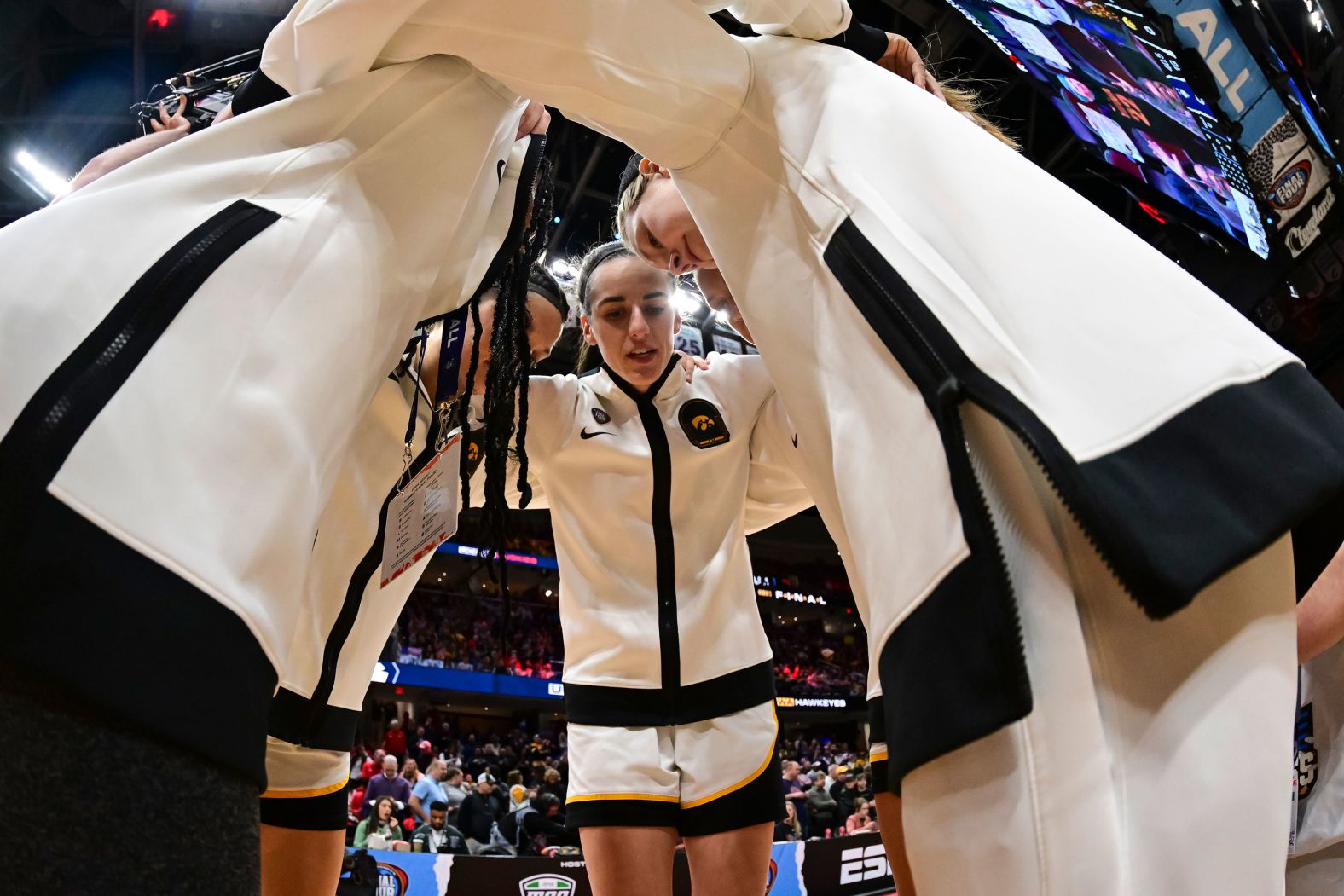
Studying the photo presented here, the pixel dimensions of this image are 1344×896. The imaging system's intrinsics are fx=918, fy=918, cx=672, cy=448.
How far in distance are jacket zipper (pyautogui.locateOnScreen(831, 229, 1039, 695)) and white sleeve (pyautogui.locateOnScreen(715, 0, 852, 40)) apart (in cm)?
31

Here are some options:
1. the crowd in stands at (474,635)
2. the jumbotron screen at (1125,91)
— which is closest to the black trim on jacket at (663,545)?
the jumbotron screen at (1125,91)

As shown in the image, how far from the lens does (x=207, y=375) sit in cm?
65

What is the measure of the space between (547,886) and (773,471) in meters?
3.02

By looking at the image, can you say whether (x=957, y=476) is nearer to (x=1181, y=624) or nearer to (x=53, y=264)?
(x=1181, y=624)

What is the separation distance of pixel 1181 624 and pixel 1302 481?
115 millimetres

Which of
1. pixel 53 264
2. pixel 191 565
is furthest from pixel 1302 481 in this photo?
pixel 53 264

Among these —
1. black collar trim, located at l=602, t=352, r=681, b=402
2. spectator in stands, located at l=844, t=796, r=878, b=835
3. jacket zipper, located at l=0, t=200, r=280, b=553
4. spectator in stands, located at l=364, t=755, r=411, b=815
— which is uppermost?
jacket zipper, located at l=0, t=200, r=280, b=553

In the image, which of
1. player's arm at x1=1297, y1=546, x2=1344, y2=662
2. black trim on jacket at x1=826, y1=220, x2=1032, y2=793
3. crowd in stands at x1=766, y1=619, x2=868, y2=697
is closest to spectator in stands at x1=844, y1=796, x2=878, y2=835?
crowd in stands at x1=766, y1=619, x2=868, y2=697

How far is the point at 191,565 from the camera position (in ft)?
1.94

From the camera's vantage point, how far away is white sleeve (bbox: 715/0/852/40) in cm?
86

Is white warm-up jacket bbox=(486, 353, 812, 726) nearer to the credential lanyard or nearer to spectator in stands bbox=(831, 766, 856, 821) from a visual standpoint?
the credential lanyard

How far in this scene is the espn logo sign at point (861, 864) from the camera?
506cm

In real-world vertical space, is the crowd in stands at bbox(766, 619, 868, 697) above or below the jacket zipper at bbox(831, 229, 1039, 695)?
below

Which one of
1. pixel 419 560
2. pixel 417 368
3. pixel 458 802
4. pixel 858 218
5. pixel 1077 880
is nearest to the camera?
pixel 1077 880
